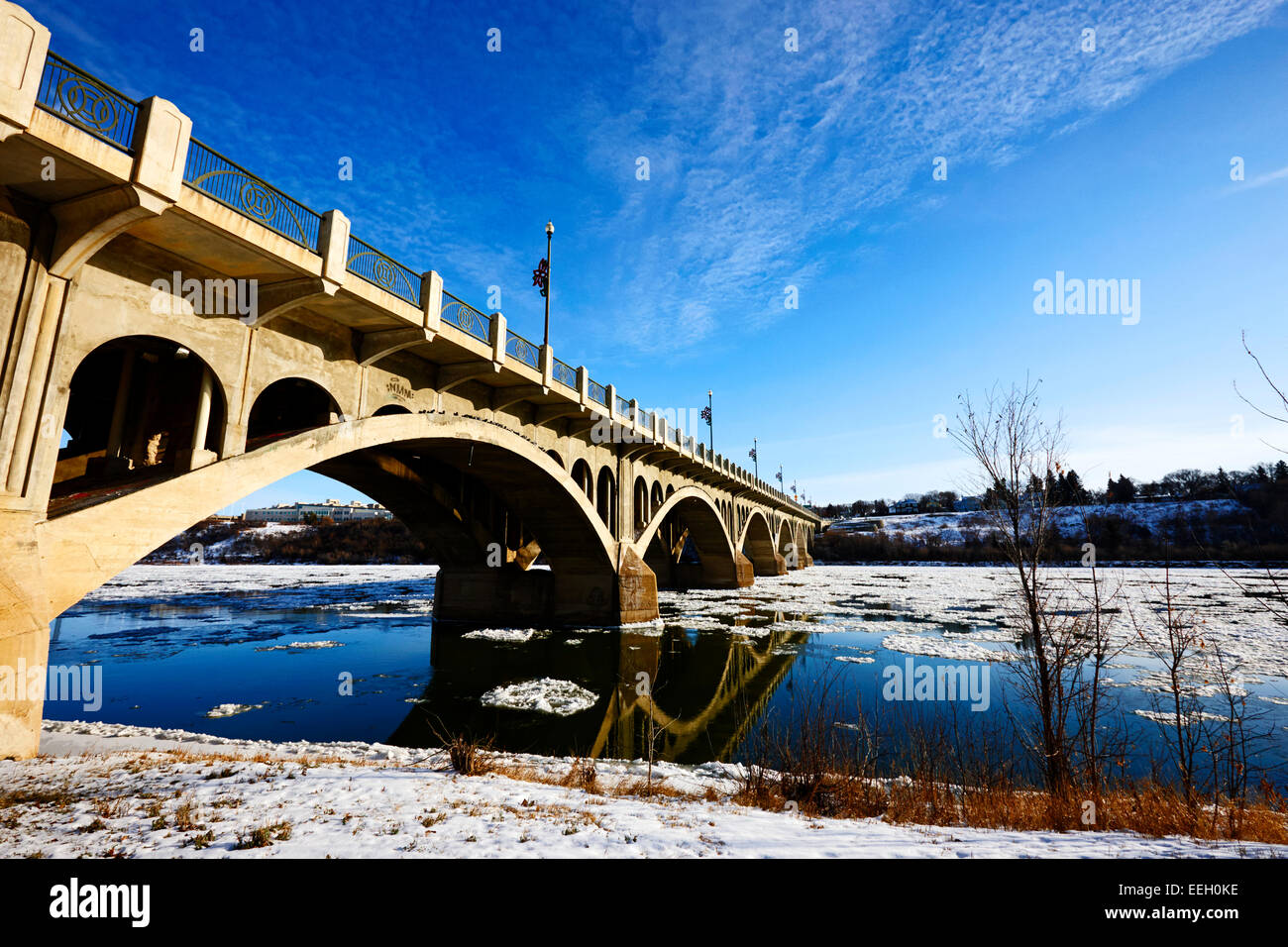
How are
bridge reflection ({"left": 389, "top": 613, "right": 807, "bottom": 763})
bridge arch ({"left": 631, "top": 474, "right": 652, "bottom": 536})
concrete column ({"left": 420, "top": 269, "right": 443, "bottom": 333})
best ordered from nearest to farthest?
1. bridge reflection ({"left": 389, "top": 613, "right": 807, "bottom": 763})
2. concrete column ({"left": 420, "top": 269, "right": 443, "bottom": 333})
3. bridge arch ({"left": 631, "top": 474, "right": 652, "bottom": 536})

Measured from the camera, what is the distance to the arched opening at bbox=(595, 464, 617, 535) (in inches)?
1061

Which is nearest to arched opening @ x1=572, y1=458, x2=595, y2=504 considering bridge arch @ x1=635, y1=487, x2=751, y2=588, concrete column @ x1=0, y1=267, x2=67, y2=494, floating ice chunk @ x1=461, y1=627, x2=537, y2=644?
floating ice chunk @ x1=461, y1=627, x2=537, y2=644

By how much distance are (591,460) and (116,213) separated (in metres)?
18.6

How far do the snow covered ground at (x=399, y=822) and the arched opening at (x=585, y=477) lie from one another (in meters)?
18.8

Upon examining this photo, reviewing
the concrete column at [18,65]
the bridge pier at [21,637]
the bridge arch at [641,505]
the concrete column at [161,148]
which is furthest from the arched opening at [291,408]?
the bridge arch at [641,505]

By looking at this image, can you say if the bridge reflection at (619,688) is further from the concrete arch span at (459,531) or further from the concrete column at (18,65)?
the concrete column at (18,65)

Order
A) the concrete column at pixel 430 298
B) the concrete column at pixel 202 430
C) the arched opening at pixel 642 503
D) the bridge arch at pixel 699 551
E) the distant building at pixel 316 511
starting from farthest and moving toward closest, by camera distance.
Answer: the distant building at pixel 316 511 → the bridge arch at pixel 699 551 → the arched opening at pixel 642 503 → the concrete column at pixel 430 298 → the concrete column at pixel 202 430

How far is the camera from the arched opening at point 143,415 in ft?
31.1

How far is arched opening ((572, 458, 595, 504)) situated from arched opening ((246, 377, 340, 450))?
39.3 feet

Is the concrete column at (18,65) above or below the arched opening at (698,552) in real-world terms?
above

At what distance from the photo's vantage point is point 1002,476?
8531mm

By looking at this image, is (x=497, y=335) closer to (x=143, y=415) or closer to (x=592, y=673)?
(x=143, y=415)

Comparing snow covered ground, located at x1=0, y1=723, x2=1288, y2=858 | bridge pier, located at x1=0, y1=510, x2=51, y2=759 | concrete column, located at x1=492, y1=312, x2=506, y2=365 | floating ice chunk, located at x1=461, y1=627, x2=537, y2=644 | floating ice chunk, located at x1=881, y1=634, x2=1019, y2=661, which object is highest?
concrete column, located at x1=492, y1=312, x2=506, y2=365

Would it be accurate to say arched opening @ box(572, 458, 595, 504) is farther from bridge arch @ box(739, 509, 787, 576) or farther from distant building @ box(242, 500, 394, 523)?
distant building @ box(242, 500, 394, 523)
